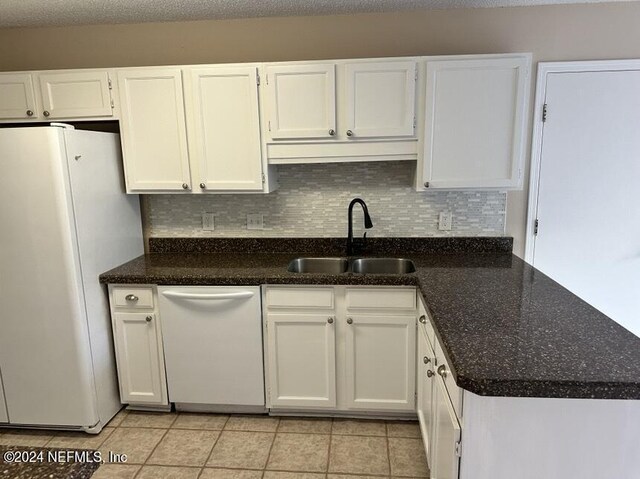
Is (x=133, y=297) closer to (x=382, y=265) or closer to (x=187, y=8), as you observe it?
(x=382, y=265)

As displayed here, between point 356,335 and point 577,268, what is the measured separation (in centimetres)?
144

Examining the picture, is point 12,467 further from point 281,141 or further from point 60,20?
point 60,20

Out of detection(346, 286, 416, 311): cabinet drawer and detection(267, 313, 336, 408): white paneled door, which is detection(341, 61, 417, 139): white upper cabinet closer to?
detection(346, 286, 416, 311): cabinet drawer

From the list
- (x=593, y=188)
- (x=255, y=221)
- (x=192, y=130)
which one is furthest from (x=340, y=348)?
(x=593, y=188)

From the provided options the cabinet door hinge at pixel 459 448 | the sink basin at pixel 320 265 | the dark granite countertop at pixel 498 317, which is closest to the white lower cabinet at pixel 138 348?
the dark granite countertop at pixel 498 317

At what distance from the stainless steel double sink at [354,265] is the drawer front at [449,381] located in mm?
865

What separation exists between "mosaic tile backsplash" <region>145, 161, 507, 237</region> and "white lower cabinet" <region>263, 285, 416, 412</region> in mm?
587

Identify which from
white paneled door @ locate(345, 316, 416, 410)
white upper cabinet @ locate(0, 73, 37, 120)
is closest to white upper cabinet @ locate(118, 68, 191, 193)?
white upper cabinet @ locate(0, 73, 37, 120)

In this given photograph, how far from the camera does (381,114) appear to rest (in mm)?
2143

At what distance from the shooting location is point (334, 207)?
2549 millimetres

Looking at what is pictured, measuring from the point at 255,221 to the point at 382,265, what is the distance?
855 millimetres

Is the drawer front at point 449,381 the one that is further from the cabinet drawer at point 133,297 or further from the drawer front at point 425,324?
the cabinet drawer at point 133,297

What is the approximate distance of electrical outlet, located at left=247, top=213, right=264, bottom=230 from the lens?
8.52ft

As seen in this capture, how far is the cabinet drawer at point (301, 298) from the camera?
2.09 m
